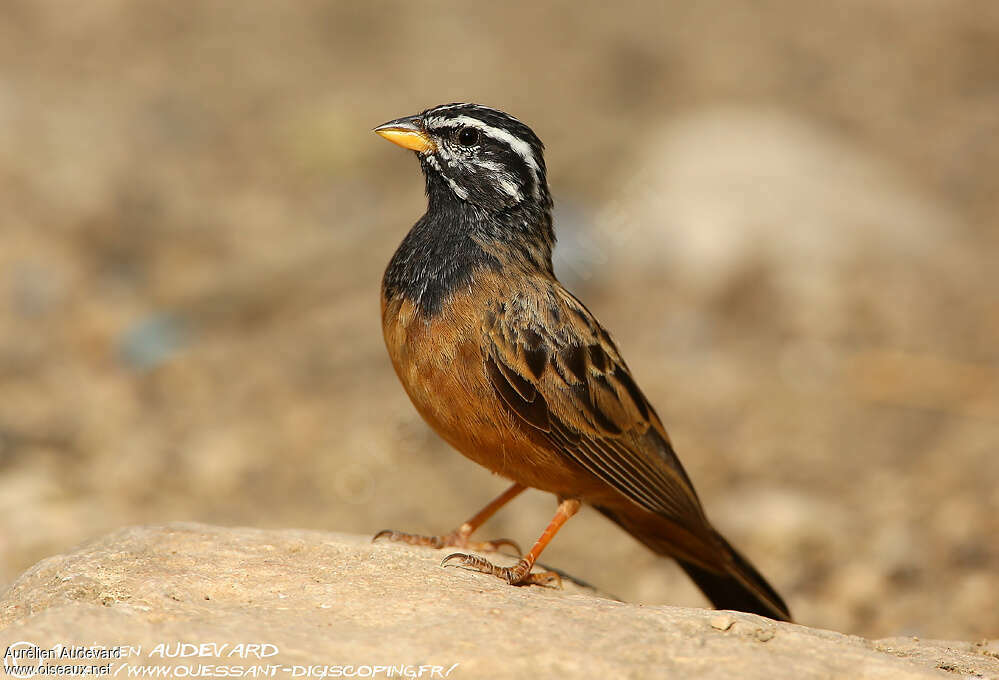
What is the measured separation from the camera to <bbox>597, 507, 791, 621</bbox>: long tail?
6.59 m

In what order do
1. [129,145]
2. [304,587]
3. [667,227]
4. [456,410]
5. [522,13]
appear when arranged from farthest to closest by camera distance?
[522,13]
[129,145]
[667,227]
[456,410]
[304,587]

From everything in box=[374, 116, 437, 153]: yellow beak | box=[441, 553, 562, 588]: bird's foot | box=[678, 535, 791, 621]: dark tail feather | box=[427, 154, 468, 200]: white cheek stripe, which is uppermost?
box=[374, 116, 437, 153]: yellow beak

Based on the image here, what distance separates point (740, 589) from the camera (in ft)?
22.2

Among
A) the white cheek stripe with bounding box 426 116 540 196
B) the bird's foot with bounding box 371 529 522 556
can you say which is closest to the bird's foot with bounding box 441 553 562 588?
the bird's foot with bounding box 371 529 522 556

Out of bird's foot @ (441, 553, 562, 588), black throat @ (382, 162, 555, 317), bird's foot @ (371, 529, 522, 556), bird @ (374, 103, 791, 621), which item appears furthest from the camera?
bird's foot @ (371, 529, 522, 556)

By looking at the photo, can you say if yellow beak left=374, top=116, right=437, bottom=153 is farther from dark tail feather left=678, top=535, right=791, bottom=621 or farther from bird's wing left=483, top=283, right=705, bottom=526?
dark tail feather left=678, top=535, right=791, bottom=621

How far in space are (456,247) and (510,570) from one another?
5.94 ft

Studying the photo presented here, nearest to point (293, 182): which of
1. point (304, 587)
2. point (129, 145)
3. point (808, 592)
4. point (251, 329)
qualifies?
point (129, 145)

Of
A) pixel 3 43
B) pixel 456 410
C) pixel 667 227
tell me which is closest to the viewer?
→ pixel 456 410

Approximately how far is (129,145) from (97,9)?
11.3 feet

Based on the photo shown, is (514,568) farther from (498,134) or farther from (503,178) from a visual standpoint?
(498,134)

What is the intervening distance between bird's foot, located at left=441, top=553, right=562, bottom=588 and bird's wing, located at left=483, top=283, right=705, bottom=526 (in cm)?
64

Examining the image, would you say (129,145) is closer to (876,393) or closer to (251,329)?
(251,329)

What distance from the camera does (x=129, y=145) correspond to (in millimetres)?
13414
